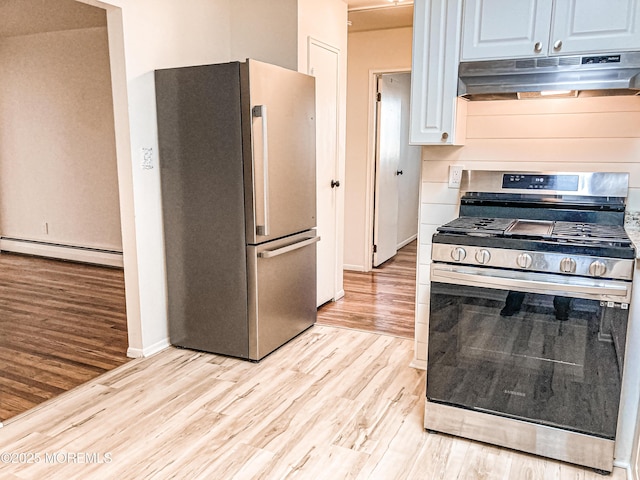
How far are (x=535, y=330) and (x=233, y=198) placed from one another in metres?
1.75

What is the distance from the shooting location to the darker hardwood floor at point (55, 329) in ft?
9.36

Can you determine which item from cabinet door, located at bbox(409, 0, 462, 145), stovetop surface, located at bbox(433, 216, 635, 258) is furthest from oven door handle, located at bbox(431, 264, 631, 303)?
cabinet door, located at bbox(409, 0, 462, 145)

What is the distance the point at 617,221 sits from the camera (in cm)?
239

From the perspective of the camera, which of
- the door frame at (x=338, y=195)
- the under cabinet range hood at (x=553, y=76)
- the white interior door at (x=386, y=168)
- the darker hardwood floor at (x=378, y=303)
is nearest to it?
the under cabinet range hood at (x=553, y=76)

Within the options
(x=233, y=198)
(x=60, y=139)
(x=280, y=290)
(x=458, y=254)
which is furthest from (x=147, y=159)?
(x=60, y=139)

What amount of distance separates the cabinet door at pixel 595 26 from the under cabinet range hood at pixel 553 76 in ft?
0.12

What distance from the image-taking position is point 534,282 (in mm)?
2018

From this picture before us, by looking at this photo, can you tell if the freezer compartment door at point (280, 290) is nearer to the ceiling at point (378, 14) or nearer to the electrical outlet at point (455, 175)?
the electrical outlet at point (455, 175)

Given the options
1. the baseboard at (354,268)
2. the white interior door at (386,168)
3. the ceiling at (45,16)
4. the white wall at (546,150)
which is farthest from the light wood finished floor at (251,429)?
the ceiling at (45,16)

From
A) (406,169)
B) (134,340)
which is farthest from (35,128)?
(406,169)

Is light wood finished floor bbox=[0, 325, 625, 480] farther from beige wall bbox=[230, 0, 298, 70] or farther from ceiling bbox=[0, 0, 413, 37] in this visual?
ceiling bbox=[0, 0, 413, 37]

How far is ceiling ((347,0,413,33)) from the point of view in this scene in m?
4.22

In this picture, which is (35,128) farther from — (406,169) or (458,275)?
(458,275)

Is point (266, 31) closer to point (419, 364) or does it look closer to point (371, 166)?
point (371, 166)
